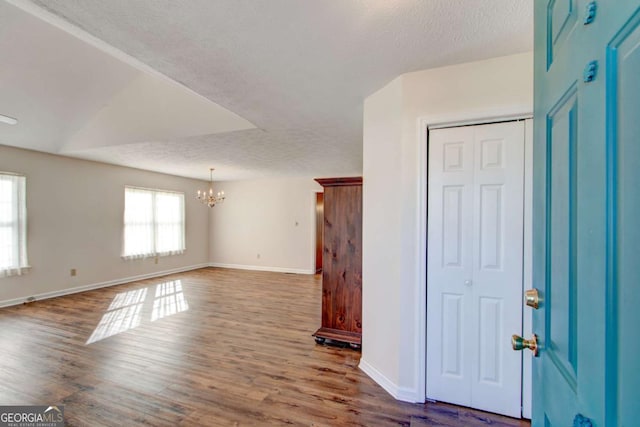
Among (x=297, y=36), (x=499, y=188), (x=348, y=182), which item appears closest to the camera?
(x=297, y=36)

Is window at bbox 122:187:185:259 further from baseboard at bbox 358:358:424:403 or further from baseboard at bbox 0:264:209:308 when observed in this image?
baseboard at bbox 358:358:424:403

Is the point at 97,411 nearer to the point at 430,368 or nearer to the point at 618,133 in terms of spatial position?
the point at 430,368

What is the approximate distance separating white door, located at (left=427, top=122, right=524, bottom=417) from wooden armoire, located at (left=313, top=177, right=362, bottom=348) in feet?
3.40

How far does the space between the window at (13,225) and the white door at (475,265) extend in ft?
19.6

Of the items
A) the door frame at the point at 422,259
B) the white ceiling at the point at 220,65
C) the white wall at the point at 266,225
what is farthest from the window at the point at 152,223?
the door frame at the point at 422,259

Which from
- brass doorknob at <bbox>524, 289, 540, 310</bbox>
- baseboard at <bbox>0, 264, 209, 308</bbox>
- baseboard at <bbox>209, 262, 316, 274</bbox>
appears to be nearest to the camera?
brass doorknob at <bbox>524, 289, 540, 310</bbox>

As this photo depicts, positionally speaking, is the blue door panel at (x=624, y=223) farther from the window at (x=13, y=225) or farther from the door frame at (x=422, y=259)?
the window at (x=13, y=225)

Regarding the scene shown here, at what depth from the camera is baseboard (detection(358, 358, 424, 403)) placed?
82.8 inches

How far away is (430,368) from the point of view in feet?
6.90

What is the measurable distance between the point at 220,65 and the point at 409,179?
1.62 meters

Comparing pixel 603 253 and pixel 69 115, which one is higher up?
pixel 69 115

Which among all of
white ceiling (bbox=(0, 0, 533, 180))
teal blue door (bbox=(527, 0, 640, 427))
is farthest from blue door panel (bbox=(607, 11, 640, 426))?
white ceiling (bbox=(0, 0, 533, 180))

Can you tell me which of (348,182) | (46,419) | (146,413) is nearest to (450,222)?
(348,182)

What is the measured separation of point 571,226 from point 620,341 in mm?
286
